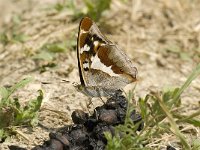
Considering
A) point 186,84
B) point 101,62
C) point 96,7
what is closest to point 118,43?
point 96,7

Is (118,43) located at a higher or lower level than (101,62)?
higher

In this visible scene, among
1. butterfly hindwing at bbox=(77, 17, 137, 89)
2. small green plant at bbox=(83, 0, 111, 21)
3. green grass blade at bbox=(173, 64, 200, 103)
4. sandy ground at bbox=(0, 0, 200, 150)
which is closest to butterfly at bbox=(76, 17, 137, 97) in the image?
butterfly hindwing at bbox=(77, 17, 137, 89)

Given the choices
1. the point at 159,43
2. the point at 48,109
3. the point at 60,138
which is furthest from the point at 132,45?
the point at 60,138

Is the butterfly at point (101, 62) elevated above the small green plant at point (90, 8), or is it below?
below

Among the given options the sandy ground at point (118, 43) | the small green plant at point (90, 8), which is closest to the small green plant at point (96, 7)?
the small green plant at point (90, 8)

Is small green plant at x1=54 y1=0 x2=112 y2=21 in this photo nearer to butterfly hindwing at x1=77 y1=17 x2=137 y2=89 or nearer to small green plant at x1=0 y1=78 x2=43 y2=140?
butterfly hindwing at x1=77 y1=17 x2=137 y2=89

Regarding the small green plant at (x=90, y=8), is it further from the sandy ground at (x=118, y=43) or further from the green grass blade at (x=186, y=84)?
the green grass blade at (x=186, y=84)

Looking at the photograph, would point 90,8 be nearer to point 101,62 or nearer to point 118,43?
point 118,43
